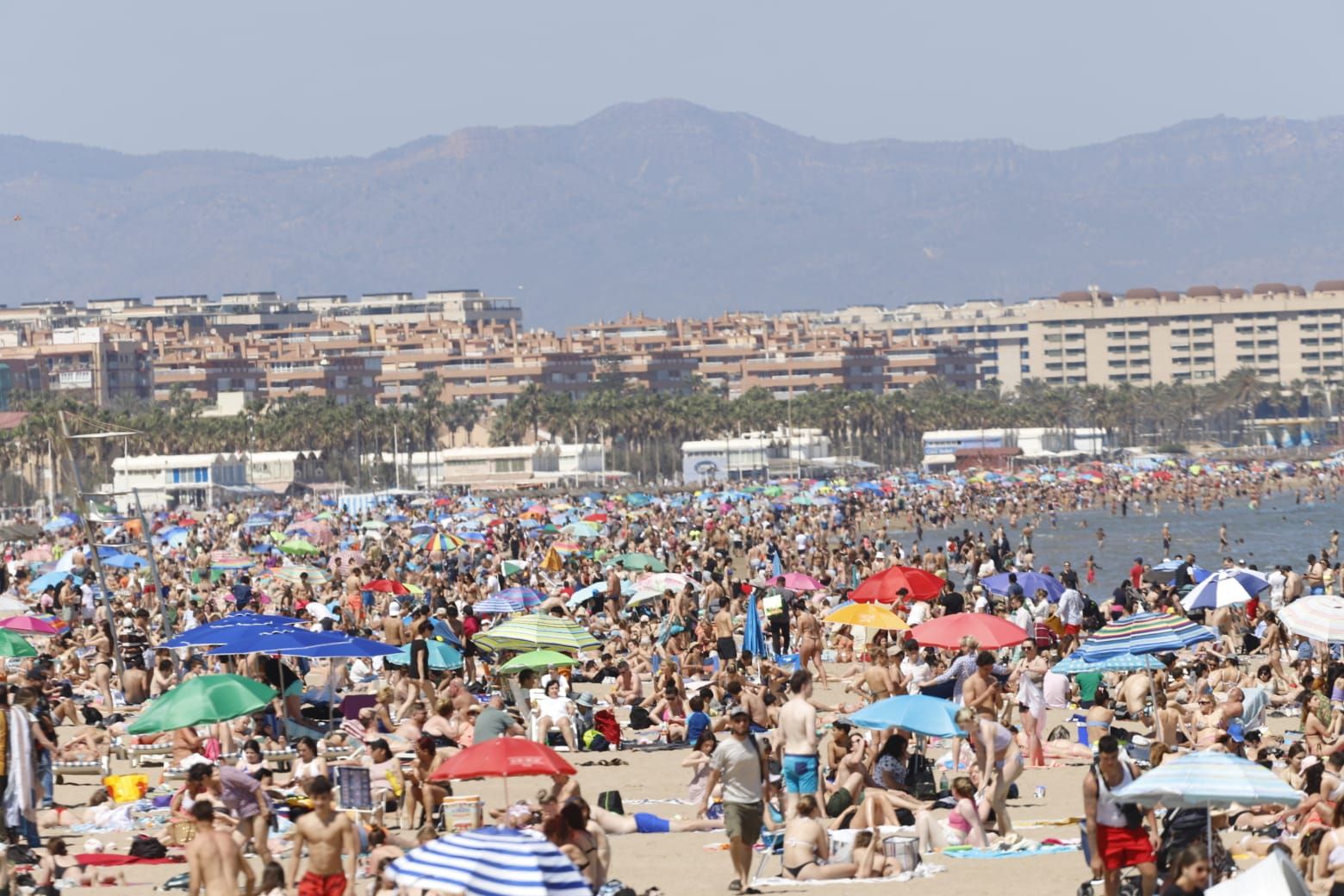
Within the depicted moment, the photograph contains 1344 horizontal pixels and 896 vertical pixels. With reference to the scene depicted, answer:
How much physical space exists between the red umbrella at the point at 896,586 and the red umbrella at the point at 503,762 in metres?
9.77

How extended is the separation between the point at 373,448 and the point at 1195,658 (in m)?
90.6

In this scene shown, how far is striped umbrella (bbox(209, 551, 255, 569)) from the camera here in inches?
1313

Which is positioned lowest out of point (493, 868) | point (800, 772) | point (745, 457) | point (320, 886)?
point (745, 457)

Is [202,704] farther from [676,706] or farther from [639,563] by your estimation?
[639,563]

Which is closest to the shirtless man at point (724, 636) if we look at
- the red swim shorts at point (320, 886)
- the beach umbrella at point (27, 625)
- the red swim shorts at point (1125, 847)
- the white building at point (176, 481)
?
the beach umbrella at point (27, 625)

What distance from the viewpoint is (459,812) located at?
1298cm

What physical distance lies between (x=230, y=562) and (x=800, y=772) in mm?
22947

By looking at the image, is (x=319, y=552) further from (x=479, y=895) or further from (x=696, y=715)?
(x=479, y=895)

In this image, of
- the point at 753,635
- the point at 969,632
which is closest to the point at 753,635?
the point at 753,635

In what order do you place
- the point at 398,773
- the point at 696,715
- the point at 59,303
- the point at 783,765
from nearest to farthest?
the point at 783,765 < the point at 398,773 < the point at 696,715 < the point at 59,303

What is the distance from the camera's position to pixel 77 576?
2884 cm

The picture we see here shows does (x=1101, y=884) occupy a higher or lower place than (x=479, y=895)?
lower

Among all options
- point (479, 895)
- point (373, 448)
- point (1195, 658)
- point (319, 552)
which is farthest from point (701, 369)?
point (479, 895)

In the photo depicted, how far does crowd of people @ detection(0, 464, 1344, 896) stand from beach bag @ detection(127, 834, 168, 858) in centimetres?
10
